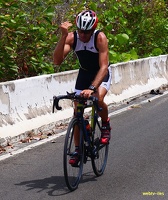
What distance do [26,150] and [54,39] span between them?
537 centimetres

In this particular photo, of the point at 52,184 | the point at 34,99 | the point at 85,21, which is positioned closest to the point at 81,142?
the point at 52,184

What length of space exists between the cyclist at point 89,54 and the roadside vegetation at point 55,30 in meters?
4.79

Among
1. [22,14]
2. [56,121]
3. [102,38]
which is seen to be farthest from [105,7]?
[102,38]

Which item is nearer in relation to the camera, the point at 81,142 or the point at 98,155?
the point at 81,142

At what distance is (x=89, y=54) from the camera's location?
26.8 ft

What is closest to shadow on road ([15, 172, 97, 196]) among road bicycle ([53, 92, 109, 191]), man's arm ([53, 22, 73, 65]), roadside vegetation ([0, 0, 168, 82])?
road bicycle ([53, 92, 109, 191])

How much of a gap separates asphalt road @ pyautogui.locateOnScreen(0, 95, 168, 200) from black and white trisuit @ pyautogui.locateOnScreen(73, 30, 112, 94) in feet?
3.64

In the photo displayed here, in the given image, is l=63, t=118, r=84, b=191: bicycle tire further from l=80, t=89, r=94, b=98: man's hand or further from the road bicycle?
l=80, t=89, r=94, b=98: man's hand

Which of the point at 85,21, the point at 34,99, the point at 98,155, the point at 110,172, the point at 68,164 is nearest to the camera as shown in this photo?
the point at 68,164

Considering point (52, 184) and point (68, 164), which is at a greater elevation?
point (68, 164)

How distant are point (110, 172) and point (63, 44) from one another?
180cm

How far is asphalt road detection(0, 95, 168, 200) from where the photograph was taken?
7.48m

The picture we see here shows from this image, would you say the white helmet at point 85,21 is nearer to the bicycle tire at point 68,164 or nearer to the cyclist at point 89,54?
the cyclist at point 89,54

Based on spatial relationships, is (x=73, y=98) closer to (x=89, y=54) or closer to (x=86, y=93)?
(x=86, y=93)
